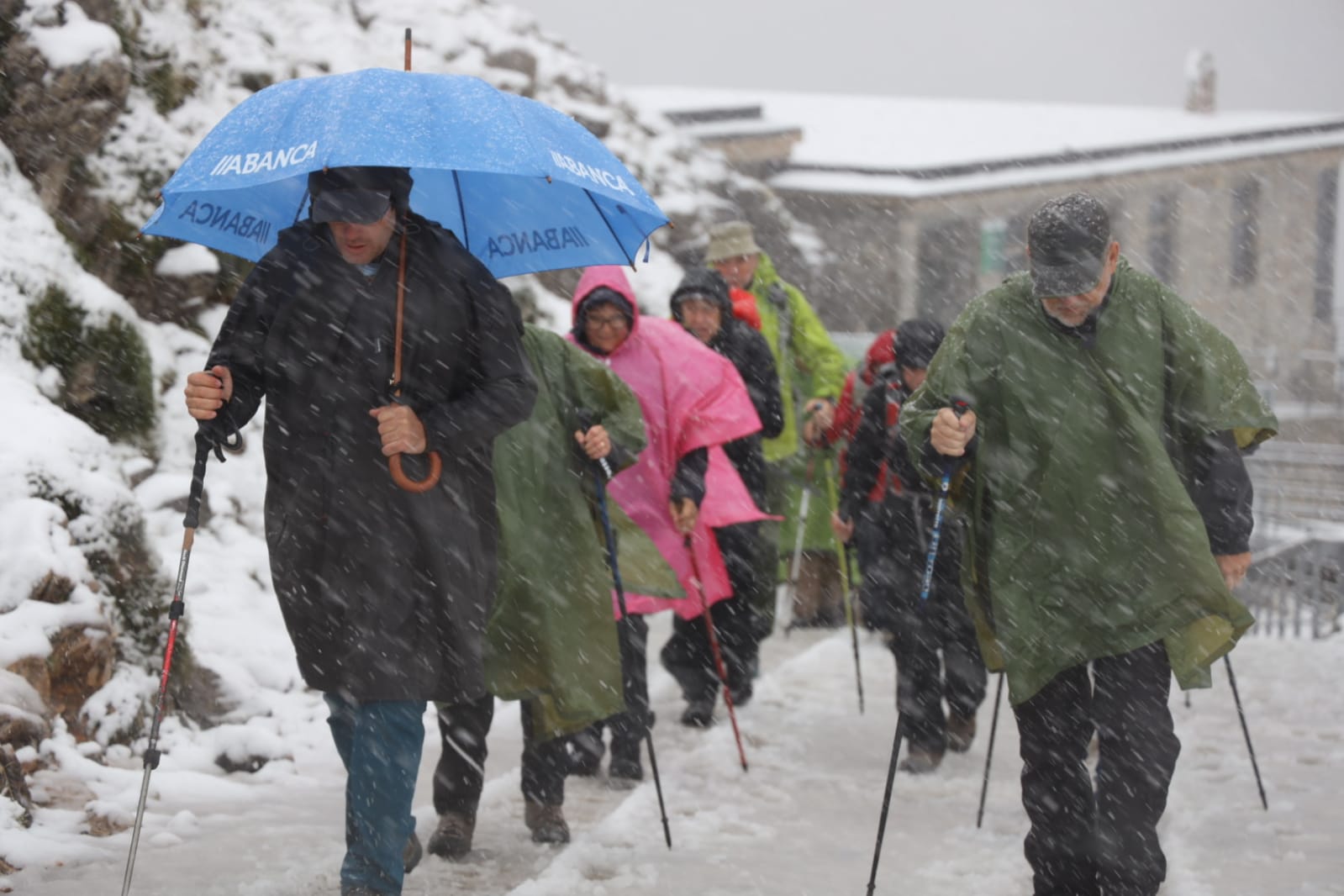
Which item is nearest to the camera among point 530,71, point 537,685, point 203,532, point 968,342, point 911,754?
point 968,342

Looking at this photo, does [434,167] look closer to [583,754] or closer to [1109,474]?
[1109,474]

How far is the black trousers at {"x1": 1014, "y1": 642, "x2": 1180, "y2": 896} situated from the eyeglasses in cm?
264

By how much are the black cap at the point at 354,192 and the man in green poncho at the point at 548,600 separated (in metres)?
1.34

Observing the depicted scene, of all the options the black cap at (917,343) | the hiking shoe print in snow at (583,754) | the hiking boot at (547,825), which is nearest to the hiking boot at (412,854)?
the hiking boot at (547,825)

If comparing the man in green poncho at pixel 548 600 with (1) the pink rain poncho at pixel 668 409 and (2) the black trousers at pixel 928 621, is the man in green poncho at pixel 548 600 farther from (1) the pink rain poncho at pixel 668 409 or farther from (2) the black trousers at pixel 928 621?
(2) the black trousers at pixel 928 621

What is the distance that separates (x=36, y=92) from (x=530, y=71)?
986 centimetres

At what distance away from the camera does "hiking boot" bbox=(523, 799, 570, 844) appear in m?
5.34

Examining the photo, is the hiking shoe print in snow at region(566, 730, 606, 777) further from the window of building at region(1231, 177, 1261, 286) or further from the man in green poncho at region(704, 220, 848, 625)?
the window of building at region(1231, 177, 1261, 286)

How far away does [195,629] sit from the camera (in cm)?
699

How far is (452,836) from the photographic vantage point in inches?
201

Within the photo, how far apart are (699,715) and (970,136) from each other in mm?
27633

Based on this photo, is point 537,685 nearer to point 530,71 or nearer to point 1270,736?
point 1270,736

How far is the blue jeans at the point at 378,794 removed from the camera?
403 centimetres

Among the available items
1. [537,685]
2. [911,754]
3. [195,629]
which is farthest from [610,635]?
[195,629]
